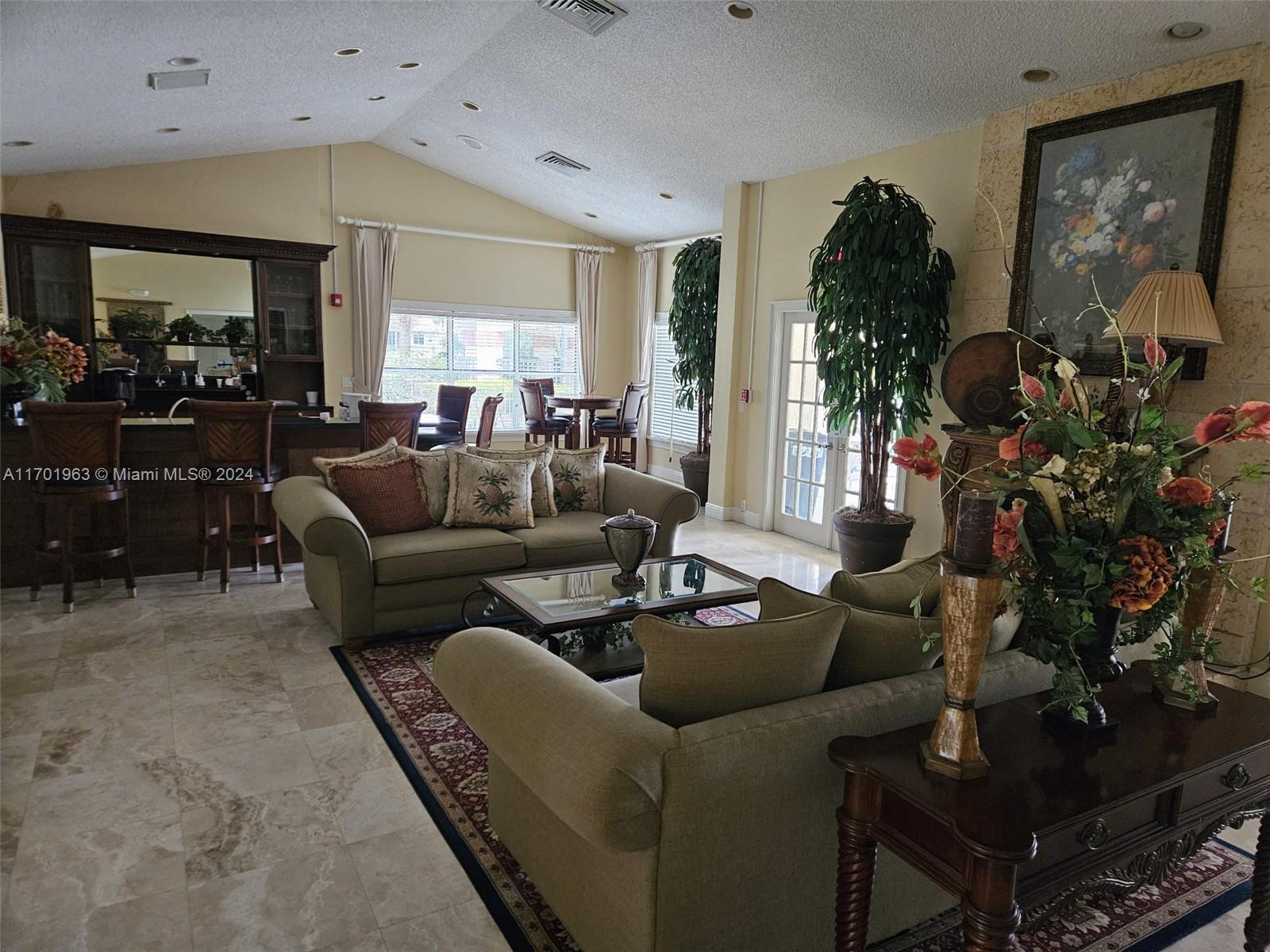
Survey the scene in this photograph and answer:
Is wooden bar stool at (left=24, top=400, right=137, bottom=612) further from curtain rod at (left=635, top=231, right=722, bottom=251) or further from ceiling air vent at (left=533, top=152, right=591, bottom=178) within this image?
curtain rod at (left=635, top=231, right=722, bottom=251)

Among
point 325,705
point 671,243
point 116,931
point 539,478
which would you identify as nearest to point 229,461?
point 539,478

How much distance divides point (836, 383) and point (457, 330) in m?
5.10

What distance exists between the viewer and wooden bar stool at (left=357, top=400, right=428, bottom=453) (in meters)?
5.11

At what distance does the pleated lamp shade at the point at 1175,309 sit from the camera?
3.39 meters

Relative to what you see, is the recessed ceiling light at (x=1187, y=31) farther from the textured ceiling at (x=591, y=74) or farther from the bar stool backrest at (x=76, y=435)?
the bar stool backrest at (x=76, y=435)

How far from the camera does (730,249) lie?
6695 mm

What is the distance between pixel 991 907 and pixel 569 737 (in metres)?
0.77

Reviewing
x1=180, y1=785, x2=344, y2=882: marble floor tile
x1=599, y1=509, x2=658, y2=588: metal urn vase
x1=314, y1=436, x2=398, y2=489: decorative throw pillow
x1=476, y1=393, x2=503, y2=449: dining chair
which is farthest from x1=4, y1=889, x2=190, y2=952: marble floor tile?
x1=476, y1=393, x2=503, y2=449: dining chair

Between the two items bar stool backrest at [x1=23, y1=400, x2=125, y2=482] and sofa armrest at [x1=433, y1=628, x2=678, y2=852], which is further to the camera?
bar stool backrest at [x1=23, y1=400, x2=125, y2=482]

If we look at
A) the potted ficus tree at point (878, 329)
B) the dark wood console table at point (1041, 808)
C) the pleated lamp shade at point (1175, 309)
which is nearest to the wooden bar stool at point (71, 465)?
the potted ficus tree at point (878, 329)

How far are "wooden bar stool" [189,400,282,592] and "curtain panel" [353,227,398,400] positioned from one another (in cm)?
357

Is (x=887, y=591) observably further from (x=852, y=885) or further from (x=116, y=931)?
(x=116, y=931)

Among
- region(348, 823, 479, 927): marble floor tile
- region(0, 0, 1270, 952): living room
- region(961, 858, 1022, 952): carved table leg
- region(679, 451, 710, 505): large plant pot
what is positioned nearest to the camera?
region(961, 858, 1022, 952): carved table leg

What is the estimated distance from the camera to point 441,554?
12.8 feet
